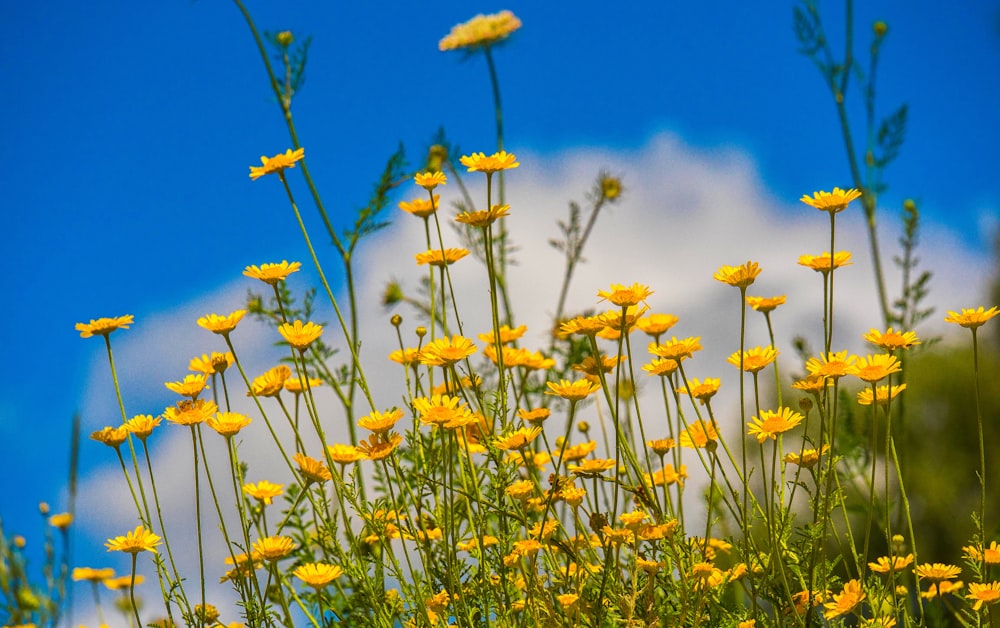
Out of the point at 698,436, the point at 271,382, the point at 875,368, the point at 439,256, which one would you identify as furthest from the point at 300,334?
the point at 875,368

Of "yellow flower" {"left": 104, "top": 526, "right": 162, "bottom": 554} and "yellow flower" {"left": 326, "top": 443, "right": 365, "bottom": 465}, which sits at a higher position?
"yellow flower" {"left": 326, "top": 443, "right": 365, "bottom": 465}

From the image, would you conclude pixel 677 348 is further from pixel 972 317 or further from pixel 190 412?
pixel 190 412

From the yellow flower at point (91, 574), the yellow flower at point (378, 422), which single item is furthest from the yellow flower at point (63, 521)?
the yellow flower at point (378, 422)

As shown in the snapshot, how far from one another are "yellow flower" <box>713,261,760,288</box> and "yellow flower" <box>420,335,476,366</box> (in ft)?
1.57

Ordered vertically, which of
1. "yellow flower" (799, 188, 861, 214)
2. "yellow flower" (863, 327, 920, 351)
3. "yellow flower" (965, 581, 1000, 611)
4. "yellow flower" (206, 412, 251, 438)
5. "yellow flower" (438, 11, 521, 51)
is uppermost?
"yellow flower" (438, 11, 521, 51)

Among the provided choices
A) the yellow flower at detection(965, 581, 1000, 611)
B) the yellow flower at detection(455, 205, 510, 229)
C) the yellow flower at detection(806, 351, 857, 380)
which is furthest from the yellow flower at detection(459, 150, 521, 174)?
the yellow flower at detection(965, 581, 1000, 611)

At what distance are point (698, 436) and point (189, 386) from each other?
1011 millimetres

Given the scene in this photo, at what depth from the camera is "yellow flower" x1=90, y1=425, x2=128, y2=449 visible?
1714mm

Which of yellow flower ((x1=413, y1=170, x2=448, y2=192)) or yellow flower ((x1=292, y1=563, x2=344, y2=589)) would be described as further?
yellow flower ((x1=413, y1=170, x2=448, y2=192))

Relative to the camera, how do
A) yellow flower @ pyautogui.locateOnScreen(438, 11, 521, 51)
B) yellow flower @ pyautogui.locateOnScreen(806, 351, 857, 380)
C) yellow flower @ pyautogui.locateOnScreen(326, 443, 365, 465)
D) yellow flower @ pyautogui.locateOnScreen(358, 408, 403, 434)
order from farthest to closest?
yellow flower @ pyautogui.locateOnScreen(438, 11, 521, 51) → yellow flower @ pyautogui.locateOnScreen(326, 443, 365, 465) → yellow flower @ pyautogui.locateOnScreen(358, 408, 403, 434) → yellow flower @ pyautogui.locateOnScreen(806, 351, 857, 380)

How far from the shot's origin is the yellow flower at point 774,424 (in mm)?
1639

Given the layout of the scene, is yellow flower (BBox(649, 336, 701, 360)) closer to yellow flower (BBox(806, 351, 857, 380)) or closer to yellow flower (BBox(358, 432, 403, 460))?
yellow flower (BBox(806, 351, 857, 380))

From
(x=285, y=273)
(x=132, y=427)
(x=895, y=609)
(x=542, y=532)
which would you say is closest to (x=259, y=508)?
(x=132, y=427)

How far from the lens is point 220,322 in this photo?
176 centimetres
